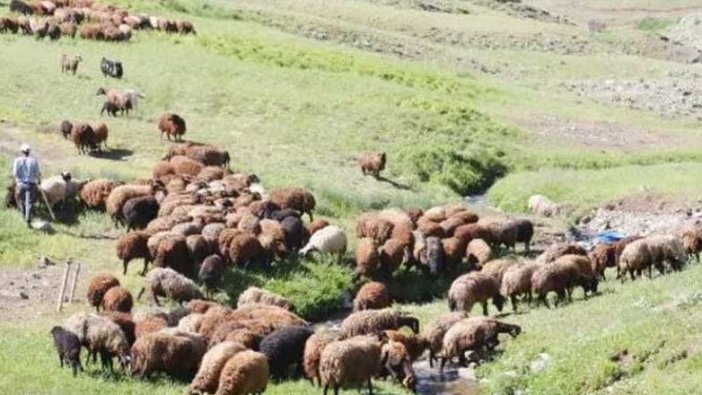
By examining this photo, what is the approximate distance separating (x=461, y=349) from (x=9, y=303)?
29.8 feet

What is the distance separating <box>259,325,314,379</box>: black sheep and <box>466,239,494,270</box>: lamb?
907cm

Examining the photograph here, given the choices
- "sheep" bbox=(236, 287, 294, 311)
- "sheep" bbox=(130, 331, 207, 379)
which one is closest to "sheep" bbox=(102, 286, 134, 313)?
"sheep" bbox=(236, 287, 294, 311)

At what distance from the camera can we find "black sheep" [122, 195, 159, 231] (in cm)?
2856

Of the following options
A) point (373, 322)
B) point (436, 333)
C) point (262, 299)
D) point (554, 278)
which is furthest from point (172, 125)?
point (436, 333)

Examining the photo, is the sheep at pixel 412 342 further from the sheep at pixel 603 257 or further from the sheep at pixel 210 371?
the sheep at pixel 603 257

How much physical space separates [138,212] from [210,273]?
13.2 ft

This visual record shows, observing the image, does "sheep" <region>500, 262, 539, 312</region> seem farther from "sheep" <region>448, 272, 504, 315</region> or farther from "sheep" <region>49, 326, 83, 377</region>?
"sheep" <region>49, 326, 83, 377</region>

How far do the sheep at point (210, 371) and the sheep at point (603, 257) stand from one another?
10.5 meters

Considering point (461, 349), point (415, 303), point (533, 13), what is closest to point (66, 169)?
point (415, 303)

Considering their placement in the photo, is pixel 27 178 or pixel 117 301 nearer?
pixel 117 301

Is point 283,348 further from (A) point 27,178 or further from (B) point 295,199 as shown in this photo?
(B) point 295,199

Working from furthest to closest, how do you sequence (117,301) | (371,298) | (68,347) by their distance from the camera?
(371,298)
(117,301)
(68,347)

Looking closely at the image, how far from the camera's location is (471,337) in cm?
2128

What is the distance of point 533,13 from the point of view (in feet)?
304
